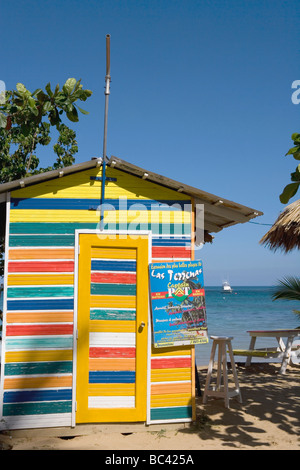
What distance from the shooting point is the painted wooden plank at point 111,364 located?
6000 millimetres

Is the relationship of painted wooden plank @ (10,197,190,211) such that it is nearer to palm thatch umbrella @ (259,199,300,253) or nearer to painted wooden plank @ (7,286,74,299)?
painted wooden plank @ (7,286,74,299)

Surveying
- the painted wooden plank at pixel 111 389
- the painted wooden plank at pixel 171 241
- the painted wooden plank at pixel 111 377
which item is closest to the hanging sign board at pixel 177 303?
the painted wooden plank at pixel 171 241

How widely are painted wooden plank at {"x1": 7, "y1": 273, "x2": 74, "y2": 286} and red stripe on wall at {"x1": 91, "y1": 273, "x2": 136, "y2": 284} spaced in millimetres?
331

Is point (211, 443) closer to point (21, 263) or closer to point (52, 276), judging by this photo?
point (52, 276)

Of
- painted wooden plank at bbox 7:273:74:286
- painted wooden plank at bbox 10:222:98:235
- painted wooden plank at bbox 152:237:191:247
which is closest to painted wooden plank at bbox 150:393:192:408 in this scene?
painted wooden plank at bbox 7:273:74:286

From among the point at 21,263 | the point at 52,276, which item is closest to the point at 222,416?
the point at 52,276

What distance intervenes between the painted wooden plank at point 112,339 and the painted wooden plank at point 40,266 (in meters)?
0.95

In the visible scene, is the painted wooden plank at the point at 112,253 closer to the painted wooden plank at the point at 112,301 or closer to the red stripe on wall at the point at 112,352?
the painted wooden plank at the point at 112,301

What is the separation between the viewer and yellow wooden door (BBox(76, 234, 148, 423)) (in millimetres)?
5961

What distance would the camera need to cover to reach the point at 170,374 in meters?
6.18

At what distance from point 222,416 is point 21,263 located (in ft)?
12.0

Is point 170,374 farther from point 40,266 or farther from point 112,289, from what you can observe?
point 40,266
